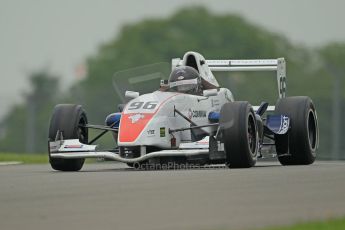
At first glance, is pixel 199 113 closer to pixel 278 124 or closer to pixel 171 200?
A: pixel 278 124

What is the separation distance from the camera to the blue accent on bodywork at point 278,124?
68.3 ft

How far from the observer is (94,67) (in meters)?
79.3

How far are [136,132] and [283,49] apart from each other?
6064cm

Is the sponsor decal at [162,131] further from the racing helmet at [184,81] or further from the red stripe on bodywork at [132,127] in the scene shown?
the racing helmet at [184,81]

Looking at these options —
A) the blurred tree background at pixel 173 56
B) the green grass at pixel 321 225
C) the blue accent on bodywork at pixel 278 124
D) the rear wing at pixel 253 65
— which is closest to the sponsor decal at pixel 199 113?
the blue accent on bodywork at pixel 278 124

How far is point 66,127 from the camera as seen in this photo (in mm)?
20047

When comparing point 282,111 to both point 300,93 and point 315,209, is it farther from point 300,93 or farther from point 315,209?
point 300,93

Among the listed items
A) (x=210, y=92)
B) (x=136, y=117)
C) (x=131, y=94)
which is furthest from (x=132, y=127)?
(x=131, y=94)

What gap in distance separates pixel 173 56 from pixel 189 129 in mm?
56836

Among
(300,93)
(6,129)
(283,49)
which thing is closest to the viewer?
(300,93)

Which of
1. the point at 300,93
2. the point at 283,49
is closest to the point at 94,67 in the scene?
the point at 283,49

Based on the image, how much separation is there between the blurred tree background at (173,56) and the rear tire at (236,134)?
1480 centimetres

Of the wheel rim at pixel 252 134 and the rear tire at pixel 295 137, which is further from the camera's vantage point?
the rear tire at pixel 295 137

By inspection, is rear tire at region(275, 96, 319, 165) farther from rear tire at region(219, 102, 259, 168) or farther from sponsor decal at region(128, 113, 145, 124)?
sponsor decal at region(128, 113, 145, 124)
